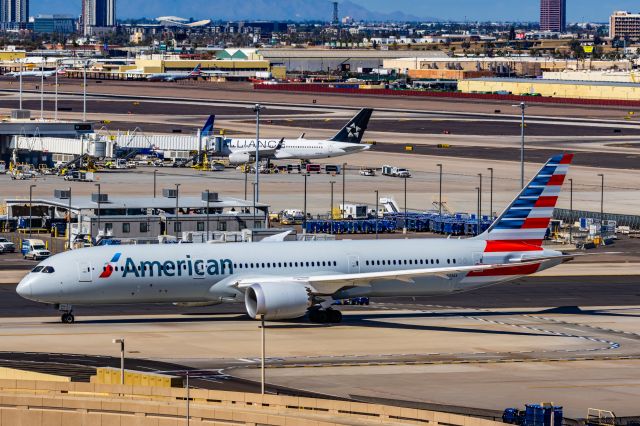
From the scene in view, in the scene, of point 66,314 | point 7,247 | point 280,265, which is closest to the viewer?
point 66,314

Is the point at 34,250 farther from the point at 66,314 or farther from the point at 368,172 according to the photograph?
the point at 368,172

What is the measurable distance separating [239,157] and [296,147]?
782 centimetres

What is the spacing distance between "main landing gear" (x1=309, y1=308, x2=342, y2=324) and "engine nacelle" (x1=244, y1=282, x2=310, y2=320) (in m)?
2.37

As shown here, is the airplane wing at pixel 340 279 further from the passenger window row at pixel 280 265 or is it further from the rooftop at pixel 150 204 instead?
the rooftop at pixel 150 204

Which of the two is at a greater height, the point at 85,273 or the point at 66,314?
the point at 85,273

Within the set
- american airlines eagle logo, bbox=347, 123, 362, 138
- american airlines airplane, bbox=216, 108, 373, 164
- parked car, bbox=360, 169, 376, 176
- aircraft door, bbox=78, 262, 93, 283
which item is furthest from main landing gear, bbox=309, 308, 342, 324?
american airlines eagle logo, bbox=347, 123, 362, 138

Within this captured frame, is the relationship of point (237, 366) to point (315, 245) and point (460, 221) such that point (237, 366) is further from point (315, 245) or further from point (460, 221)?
point (460, 221)

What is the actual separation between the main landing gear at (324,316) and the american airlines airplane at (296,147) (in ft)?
347

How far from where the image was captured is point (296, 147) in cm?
19025

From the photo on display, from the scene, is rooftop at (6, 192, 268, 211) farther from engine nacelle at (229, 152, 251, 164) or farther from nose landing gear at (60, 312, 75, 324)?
engine nacelle at (229, 152, 251, 164)

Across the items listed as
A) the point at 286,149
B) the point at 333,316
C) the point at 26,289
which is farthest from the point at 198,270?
the point at 286,149

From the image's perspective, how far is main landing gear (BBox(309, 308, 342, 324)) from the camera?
80562mm

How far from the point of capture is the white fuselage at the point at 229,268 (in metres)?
76.6

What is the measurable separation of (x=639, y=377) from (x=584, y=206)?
81626 millimetres
